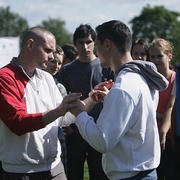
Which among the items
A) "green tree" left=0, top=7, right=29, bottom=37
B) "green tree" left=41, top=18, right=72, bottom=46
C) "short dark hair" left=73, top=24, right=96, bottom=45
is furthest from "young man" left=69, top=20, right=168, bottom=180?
"green tree" left=41, top=18, right=72, bottom=46

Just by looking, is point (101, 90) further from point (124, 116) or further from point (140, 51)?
point (140, 51)

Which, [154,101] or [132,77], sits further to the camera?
[154,101]

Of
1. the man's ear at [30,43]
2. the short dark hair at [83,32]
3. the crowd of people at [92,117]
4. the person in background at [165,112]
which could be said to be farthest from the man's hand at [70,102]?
the short dark hair at [83,32]

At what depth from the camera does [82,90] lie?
6031 millimetres

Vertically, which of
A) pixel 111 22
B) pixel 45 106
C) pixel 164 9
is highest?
pixel 111 22

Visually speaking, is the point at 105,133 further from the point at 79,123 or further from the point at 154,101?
the point at 154,101

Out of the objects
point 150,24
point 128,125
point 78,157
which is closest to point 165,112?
point 78,157

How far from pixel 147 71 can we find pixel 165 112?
92.1 inches

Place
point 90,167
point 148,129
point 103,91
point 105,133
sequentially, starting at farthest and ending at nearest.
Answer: point 90,167 → point 103,91 → point 148,129 → point 105,133

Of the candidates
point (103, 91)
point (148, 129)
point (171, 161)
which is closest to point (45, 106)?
point (103, 91)

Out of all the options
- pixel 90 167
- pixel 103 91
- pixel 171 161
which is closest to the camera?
pixel 103 91

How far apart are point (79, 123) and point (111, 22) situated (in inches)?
28.5

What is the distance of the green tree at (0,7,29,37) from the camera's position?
95.6 metres

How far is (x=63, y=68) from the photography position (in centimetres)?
627
